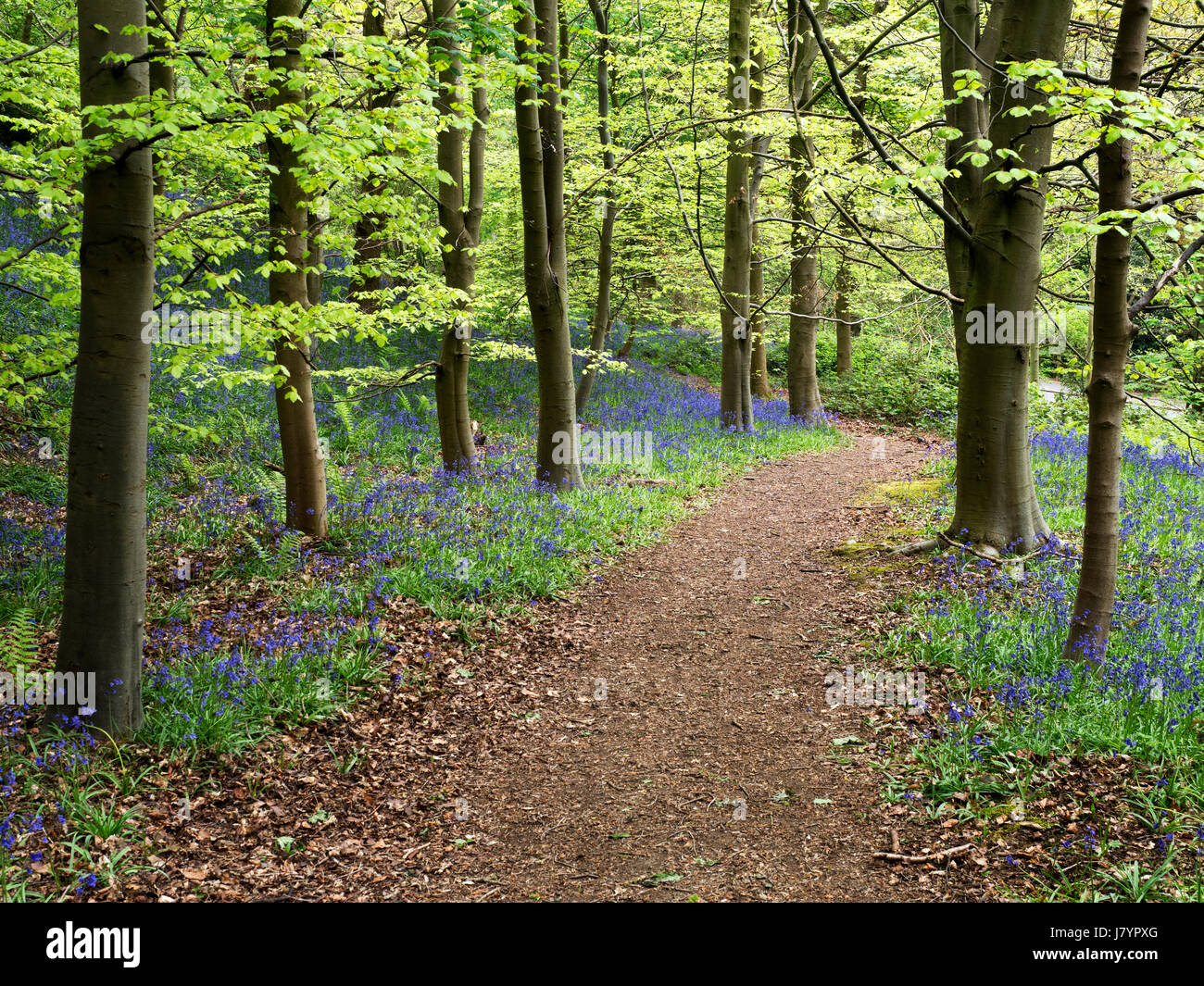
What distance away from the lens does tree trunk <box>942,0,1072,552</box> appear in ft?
21.1

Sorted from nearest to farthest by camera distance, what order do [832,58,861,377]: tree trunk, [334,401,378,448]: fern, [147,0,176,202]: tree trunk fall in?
1. [147,0,176,202]: tree trunk
2. [334,401,378,448]: fern
3. [832,58,861,377]: tree trunk

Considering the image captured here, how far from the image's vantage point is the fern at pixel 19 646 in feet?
16.5

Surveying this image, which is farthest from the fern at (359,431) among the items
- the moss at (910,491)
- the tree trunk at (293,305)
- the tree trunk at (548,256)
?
the moss at (910,491)

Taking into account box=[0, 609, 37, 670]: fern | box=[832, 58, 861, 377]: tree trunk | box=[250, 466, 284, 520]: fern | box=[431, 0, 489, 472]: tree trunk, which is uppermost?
box=[832, 58, 861, 377]: tree trunk

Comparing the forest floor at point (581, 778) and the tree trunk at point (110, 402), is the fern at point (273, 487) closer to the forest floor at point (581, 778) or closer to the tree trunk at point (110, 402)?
the forest floor at point (581, 778)

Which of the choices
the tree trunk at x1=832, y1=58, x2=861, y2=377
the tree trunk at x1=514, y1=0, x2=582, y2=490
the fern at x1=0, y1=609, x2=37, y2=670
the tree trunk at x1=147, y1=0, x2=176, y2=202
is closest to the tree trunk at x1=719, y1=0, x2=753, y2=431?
the tree trunk at x1=832, y1=58, x2=861, y2=377

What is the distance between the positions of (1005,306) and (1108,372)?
2261 millimetres

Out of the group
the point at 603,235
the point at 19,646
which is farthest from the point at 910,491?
the point at 19,646

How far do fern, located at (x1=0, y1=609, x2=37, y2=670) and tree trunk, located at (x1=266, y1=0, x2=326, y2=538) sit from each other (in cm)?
267

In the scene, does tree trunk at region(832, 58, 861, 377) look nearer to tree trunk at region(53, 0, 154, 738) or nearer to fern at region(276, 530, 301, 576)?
fern at region(276, 530, 301, 576)

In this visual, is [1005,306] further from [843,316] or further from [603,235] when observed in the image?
[843,316]

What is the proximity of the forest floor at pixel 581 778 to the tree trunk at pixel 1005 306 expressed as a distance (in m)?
1.34
